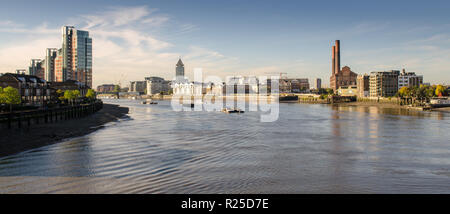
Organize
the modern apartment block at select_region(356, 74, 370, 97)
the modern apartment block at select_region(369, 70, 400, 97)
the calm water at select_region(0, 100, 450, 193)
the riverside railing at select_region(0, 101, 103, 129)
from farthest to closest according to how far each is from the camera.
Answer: the modern apartment block at select_region(356, 74, 370, 97) < the modern apartment block at select_region(369, 70, 400, 97) < the riverside railing at select_region(0, 101, 103, 129) < the calm water at select_region(0, 100, 450, 193)

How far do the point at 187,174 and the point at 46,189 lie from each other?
728cm

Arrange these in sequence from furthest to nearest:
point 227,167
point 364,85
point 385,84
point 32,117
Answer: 1. point 364,85
2. point 385,84
3. point 32,117
4. point 227,167

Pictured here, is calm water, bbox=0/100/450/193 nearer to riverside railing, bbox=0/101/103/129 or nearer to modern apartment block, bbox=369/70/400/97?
riverside railing, bbox=0/101/103/129

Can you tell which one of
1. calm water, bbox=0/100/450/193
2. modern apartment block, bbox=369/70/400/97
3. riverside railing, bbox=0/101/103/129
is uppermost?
modern apartment block, bbox=369/70/400/97

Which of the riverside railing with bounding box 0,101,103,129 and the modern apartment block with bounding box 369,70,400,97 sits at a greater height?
the modern apartment block with bounding box 369,70,400,97

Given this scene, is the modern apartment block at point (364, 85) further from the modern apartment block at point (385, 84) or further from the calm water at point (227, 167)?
the calm water at point (227, 167)

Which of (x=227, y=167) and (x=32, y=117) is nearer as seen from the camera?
(x=227, y=167)

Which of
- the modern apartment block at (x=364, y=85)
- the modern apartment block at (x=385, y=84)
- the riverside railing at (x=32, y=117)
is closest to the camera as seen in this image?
the riverside railing at (x=32, y=117)

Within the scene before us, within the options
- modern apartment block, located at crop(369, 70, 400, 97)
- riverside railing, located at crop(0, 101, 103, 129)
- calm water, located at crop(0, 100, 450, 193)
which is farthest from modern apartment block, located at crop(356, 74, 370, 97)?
calm water, located at crop(0, 100, 450, 193)

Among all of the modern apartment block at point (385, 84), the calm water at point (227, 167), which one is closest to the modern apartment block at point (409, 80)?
the modern apartment block at point (385, 84)

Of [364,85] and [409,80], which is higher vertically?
[409,80]

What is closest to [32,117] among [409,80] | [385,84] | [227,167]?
[227,167]

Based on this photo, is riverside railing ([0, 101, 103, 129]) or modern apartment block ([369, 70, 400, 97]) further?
modern apartment block ([369, 70, 400, 97])

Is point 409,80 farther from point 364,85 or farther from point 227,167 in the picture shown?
point 227,167
